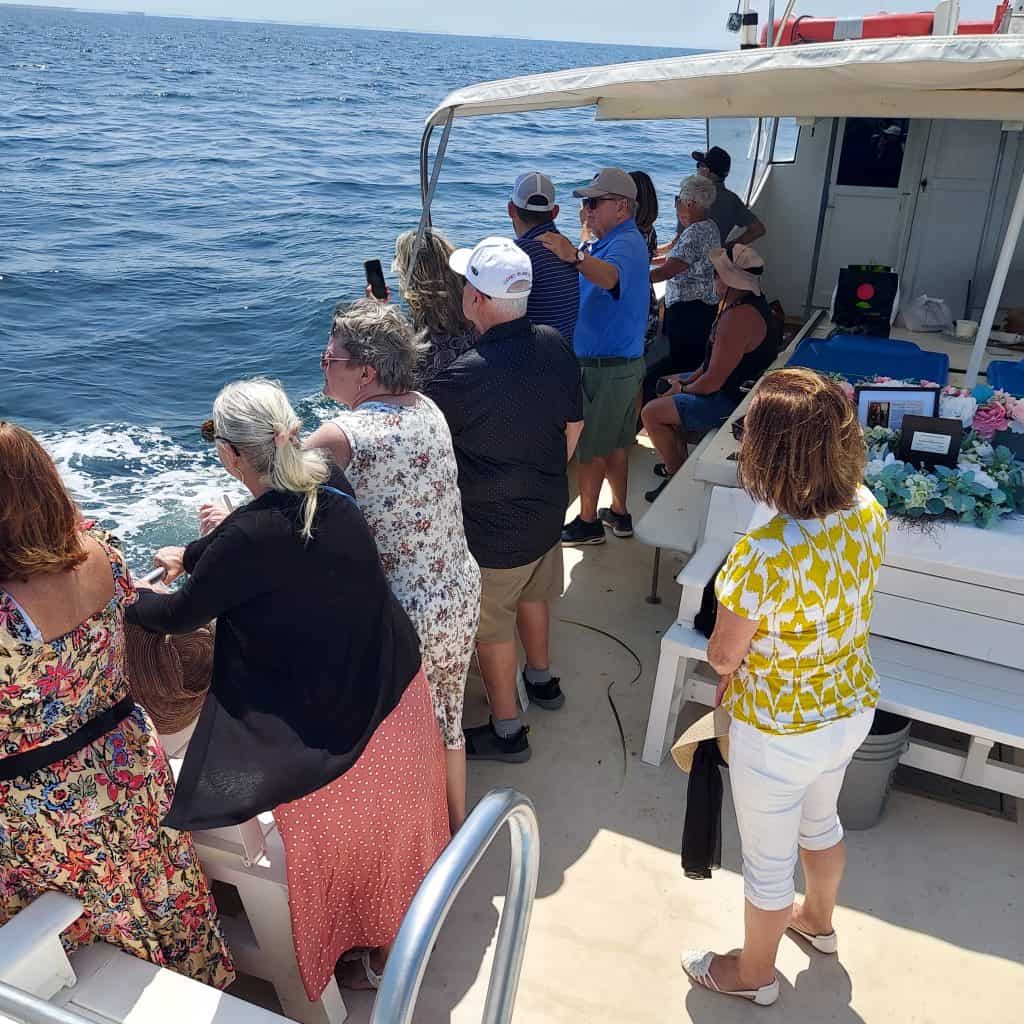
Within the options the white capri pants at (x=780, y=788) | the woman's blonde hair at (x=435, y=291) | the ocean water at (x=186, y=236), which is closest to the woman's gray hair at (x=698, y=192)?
the woman's blonde hair at (x=435, y=291)

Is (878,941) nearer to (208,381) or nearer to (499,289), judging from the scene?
(499,289)

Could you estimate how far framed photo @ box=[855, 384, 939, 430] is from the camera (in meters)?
3.35

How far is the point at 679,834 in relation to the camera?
2838 millimetres

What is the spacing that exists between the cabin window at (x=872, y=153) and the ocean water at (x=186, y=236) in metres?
4.36

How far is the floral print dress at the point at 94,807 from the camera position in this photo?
1746mm

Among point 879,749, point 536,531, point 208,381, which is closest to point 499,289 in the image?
point 536,531

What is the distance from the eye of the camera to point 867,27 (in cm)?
551

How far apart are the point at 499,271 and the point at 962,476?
1613mm

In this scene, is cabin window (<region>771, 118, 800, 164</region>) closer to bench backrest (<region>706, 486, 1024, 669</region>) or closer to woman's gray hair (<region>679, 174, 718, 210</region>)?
woman's gray hair (<region>679, 174, 718, 210</region>)

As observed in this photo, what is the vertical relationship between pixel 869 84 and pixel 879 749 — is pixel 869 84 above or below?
above

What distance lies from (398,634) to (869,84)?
239cm

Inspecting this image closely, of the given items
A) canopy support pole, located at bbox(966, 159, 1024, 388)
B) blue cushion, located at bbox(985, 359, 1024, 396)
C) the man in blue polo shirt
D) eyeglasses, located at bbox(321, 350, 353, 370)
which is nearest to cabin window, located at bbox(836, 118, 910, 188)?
blue cushion, located at bbox(985, 359, 1024, 396)

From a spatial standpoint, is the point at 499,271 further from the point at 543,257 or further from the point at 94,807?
the point at 94,807

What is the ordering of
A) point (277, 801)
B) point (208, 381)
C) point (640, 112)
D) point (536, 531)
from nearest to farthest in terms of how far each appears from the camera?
point (277, 801) < point (536, 531) < point (640, 112) < point (208, 381)
